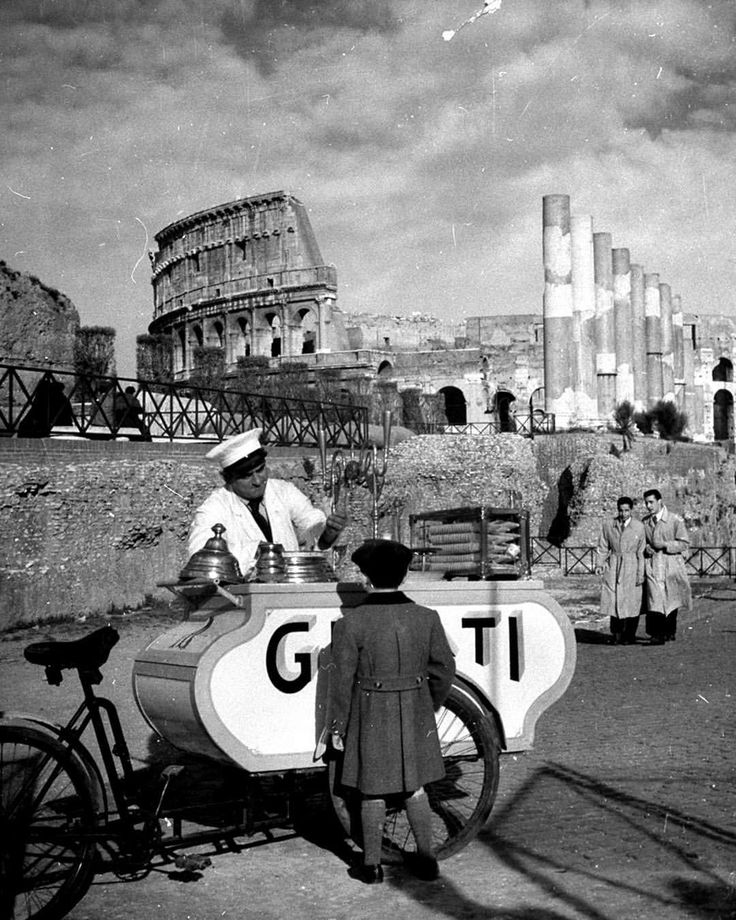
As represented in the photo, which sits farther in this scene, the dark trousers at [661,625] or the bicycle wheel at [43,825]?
the dark trousers at [661,625]

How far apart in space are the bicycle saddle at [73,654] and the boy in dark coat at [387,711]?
91cm

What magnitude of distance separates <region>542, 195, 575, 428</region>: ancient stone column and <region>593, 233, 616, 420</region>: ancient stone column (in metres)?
1.80

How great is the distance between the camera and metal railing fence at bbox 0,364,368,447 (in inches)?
649

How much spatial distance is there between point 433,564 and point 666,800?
161 centimetres

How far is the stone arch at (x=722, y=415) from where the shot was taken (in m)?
75.8

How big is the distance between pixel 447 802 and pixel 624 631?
8196 mm

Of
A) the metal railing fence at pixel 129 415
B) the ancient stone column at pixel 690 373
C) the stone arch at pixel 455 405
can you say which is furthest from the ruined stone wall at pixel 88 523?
the ancient stone column at pixel 690 373

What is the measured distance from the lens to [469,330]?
233ft

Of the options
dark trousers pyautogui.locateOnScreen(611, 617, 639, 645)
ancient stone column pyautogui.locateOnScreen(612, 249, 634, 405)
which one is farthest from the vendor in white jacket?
ancient stone column pyautogui.locateOnScreen(612, 249, 634, 405)

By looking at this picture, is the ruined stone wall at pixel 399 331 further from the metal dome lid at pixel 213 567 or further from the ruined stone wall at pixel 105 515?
the metal dome lid at pixel 213 567

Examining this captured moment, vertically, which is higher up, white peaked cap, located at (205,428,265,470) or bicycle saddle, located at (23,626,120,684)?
white peaked cap, located at (205,428,265,470)

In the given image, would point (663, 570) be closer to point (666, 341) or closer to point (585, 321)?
point (585, 321)

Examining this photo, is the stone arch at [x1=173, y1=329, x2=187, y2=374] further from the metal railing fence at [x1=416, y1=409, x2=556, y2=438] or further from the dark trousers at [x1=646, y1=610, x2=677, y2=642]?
the dark trousers at [x1=646, y1=610, x2=677, y2=642]

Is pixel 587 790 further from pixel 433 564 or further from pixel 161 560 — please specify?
pixel 161 560
